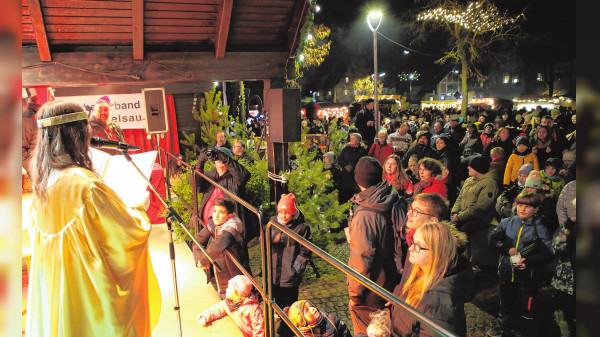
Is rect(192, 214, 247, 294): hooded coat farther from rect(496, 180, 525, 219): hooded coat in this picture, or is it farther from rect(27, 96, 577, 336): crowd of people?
rect(496, 180, 525, 219): hooded coat

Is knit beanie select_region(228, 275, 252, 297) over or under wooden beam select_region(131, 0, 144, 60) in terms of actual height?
under

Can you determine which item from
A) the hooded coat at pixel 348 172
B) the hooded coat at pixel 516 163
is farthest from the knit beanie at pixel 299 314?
the hooded coat at pixel 516 163

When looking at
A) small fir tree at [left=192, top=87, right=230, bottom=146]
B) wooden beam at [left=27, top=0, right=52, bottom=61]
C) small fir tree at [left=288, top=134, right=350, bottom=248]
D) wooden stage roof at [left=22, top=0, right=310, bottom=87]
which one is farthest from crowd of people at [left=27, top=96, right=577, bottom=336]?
small fir tree at [left=192, top=87, right=230, bottom=146]

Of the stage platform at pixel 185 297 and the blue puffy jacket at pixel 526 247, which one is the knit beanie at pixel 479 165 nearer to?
the blue puffy jacket at pixel 526 247

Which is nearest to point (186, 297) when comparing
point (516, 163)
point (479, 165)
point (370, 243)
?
point (370, 243)

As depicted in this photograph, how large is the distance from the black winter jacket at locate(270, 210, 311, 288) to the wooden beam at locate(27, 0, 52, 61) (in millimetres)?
3958

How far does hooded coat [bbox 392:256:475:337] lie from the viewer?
2.85 meters

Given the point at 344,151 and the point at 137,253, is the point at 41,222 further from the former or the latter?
the point at 344,151

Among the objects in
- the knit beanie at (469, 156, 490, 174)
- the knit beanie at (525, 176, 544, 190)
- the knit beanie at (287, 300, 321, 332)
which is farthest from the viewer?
the knit beanie at (469, 156, 490, 174)

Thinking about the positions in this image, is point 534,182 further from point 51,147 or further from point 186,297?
point 51,147

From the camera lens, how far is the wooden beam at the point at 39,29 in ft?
18.0

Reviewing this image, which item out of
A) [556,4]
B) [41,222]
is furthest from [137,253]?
[556,4]

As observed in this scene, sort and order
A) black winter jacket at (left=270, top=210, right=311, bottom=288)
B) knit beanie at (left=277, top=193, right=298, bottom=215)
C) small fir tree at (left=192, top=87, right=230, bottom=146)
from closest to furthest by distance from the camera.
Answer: black winter jacket at (left=270, top=210, right=311, bottom=288), knit beanie at (left=277, top=193, right=298, bottom=215), small fir tree at (left=192, top=87, right=230, bottom=146)

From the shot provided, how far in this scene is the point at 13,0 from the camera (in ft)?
1.28
